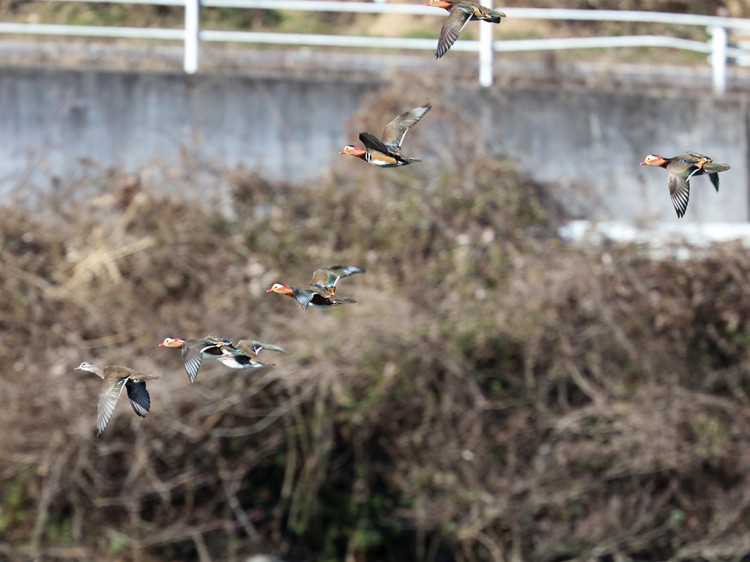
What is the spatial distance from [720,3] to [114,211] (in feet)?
33.2

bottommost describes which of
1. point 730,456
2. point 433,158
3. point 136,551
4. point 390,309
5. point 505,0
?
point 136,551

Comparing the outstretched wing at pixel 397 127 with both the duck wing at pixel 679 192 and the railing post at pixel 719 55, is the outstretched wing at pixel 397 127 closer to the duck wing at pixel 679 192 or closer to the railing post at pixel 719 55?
the duck wing at pixel 679 192

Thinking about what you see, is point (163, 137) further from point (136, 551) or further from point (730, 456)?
point (730, 456)

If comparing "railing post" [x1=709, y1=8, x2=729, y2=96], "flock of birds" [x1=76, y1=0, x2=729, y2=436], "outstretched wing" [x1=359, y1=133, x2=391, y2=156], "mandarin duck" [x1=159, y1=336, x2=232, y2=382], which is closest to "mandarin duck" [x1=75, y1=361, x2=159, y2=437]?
"flock of birds" [x1=76, y1=0, x2=729, y2=436]

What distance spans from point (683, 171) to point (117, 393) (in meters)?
2.30

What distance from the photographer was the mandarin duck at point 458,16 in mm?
5109

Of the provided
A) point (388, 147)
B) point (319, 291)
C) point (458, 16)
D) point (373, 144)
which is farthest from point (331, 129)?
point (373, 144)

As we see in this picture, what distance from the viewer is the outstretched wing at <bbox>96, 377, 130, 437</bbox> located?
16.3 feet

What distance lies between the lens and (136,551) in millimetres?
10289

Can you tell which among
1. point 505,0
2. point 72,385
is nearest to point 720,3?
point 505,0

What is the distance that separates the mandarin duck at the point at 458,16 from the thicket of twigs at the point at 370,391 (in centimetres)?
557

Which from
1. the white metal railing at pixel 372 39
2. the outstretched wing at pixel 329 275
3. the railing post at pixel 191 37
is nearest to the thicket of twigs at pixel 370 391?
the railing post at pixel 191 37

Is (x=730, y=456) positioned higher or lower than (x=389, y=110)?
lower

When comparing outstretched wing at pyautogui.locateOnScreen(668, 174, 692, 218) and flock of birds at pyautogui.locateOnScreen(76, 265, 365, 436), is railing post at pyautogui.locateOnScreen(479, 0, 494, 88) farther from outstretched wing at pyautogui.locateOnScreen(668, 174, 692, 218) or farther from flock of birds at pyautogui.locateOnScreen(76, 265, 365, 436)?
outstretched wing at pyautogui.locateOnScreen(668, 174, 692, 218)
